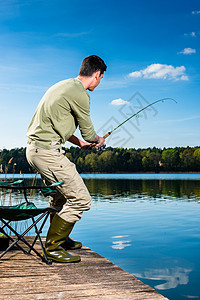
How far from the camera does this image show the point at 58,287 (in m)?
2.67

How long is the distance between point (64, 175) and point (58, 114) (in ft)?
1.96

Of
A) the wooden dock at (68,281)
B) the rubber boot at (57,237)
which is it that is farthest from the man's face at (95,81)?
the wooden dock at (68,281)

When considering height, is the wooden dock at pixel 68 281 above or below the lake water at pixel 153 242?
above

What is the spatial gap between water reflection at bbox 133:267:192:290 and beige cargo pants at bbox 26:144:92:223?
2.89m

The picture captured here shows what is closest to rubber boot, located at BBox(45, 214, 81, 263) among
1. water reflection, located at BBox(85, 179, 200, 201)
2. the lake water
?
the lake water

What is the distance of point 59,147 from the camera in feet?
11.0

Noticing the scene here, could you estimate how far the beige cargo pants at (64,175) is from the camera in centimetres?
329

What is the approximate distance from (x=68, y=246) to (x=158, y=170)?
319ft

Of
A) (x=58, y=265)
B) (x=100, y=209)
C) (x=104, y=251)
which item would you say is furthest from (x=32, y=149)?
(x=100, y=209)

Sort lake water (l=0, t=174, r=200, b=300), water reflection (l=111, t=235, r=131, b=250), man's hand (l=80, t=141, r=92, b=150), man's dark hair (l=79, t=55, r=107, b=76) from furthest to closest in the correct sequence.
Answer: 1. water reflection (l=111, t=235, r=131, b=250)
2. lake water (l=0, t=174, r=200, b=300)
3. man's hand (l=80, t=141, r=92, b=150)
4. man's dark hair (l=79, t=55, r=107, b=76)

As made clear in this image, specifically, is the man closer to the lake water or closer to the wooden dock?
the wooden dock

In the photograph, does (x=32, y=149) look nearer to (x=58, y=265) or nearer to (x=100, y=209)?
(x=58, y=265)

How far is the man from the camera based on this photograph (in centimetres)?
329

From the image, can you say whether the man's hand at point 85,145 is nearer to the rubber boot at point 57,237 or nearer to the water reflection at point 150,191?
the rubber boot at point 57,237
